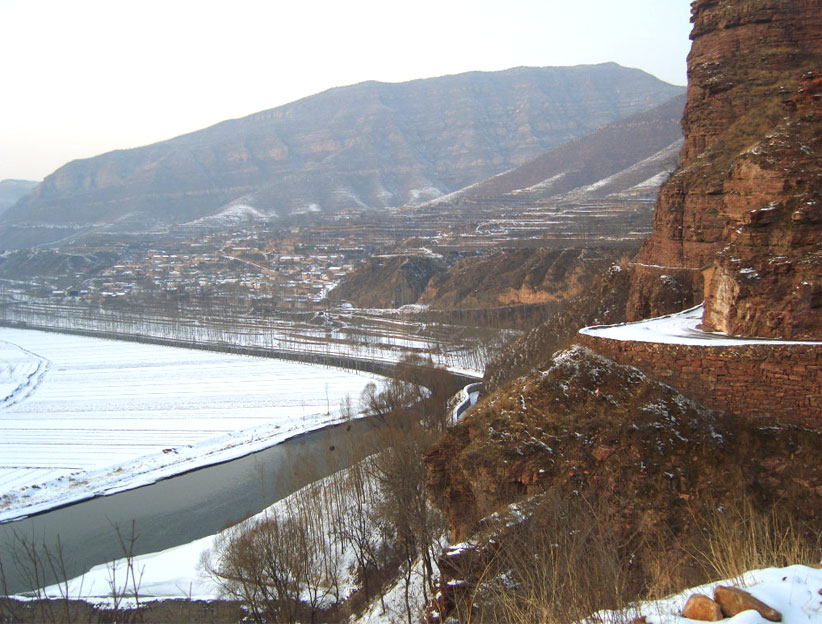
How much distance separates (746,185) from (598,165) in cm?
15673

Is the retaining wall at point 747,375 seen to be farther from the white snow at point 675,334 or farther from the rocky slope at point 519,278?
the rocky slope at point 519,278

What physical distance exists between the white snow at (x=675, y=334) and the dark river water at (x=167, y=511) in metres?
15.2

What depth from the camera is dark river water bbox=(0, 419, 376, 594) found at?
94.5 ft

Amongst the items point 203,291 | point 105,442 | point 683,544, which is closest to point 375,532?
point 683,544

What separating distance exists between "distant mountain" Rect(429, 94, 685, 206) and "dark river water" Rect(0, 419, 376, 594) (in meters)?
106

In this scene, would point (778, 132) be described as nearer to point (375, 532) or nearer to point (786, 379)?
point (786, 379)

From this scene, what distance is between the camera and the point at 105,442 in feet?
152

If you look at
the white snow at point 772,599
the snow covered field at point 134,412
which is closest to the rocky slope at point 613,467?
the white snow at point 772,599

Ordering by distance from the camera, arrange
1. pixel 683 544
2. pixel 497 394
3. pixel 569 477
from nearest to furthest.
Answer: pixel 683 544 < pixel 569 477 < pixel 497 394

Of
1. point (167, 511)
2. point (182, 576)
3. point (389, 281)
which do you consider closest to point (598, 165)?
point (389, 281)

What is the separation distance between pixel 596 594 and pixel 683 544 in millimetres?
3670

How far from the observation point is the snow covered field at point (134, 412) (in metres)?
39.7

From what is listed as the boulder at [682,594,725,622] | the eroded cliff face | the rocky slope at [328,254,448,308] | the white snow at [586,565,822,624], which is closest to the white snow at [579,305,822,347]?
the eroded cliff face

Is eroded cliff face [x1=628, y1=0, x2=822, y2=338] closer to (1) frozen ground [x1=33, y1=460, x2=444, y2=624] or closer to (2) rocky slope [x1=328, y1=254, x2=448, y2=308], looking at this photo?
(1) frozen ground [x1=33, y1=460, x2=444, y2=624]
